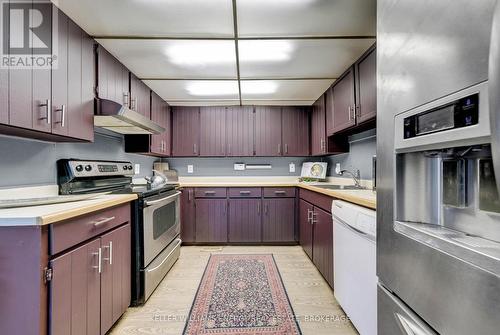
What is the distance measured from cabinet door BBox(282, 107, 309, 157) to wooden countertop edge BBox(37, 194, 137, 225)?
7.78 feet

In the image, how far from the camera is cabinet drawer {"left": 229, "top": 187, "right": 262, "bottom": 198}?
3279 mm

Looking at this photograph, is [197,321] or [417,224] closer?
[417,224]

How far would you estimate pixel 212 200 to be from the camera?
10.8ft

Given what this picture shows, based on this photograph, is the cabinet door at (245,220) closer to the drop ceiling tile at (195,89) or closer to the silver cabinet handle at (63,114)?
the drop ceiling tile at (195,89)

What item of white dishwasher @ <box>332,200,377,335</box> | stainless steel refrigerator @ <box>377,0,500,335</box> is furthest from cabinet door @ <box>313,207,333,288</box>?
stainless steel refrigerator @ <box>377,0,500,335</box>

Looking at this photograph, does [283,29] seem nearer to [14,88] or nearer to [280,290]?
[14,88]

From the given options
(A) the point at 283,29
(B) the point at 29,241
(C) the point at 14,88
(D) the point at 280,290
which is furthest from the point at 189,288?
(A) the point at 283,29

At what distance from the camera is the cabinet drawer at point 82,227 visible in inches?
42.4

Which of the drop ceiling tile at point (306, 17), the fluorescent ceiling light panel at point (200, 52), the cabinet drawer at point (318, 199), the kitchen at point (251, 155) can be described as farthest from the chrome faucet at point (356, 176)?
the fluorescent ceiling light panel at point (200, 52)

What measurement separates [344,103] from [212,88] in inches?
55.1

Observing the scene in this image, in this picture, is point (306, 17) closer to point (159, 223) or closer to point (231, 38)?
point (231, 38)

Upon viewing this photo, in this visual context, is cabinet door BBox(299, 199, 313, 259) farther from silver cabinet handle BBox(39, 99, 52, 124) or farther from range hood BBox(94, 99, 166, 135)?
silver cabinet handle BBox(39, 99, 52, 124)

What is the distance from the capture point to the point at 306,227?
2.81 m

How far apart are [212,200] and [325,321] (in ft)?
6.51
